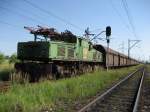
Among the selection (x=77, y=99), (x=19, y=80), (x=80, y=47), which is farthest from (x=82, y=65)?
(x=77, y=99)

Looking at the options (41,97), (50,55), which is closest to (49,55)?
(50,55)

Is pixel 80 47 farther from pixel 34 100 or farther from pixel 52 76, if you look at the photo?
pixel 34 100

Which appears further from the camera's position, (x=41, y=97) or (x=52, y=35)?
(x=52, y=35)

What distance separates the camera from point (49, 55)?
55.5 ft

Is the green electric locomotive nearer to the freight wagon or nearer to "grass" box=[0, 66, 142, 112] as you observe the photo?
the freight wagon

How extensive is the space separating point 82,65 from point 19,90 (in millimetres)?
12304

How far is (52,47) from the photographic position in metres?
17.0

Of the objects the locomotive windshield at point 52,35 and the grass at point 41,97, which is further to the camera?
the locomotive windshield at point 52,35

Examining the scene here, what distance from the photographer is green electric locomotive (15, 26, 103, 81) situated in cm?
1708

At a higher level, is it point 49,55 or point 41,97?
point 49,55

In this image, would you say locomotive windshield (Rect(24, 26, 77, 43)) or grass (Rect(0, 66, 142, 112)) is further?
locomotive windshield (Rect(24, 26, 77, 43))

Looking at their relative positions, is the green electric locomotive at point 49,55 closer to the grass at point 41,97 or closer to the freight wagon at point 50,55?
the freight wagon at point 50,55

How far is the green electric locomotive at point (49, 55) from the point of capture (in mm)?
17078

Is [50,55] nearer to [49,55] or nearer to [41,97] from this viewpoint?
[49,55]
